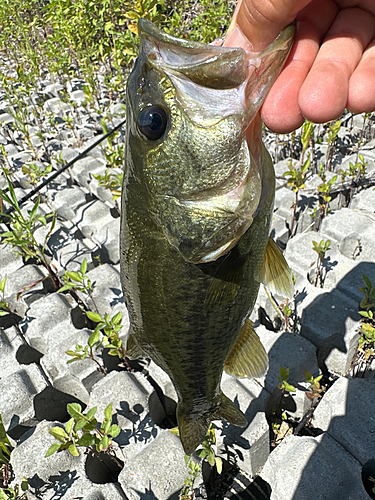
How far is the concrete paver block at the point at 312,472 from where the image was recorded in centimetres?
179

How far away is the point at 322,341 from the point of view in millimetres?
2379

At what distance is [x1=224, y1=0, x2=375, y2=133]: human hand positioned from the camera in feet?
3.71

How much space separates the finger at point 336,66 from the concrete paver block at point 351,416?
60.7 inches

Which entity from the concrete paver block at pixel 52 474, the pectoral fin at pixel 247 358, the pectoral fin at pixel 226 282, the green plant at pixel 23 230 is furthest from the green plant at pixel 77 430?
the green plant at pixel 23 230

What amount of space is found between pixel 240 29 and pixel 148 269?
81 cm

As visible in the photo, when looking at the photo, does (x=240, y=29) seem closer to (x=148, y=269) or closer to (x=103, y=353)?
(x=148, y=269)

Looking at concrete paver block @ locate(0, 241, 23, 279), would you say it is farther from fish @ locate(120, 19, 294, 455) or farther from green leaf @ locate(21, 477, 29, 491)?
fish @ locate(120, 19, 294, 455)

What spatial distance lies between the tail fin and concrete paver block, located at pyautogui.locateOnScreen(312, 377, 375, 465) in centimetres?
73

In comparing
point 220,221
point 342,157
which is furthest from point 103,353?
point 342,157

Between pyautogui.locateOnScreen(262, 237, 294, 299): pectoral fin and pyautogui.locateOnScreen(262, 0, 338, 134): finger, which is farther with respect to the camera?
pyautogui.locateOnScreen(262, 237, 294, 299): pectoral fin

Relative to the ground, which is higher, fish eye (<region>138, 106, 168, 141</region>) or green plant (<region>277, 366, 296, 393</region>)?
fish eye (<region>138, 106, 168, 141</region>)

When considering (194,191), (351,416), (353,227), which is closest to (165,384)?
(351,416)

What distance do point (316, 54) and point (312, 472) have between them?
1.84 m

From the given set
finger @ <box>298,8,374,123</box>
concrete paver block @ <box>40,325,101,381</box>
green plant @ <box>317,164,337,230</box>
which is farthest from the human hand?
concrete paver block @ <box>40,325,101,381</box>
